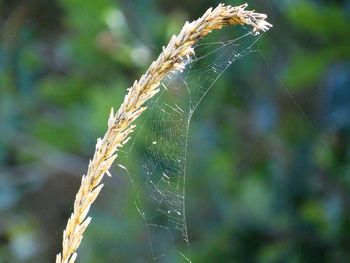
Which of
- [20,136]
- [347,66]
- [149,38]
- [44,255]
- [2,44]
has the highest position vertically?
[347,66]

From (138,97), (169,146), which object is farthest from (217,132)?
(138,97)

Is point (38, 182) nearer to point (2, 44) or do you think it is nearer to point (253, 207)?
point (2, 44)

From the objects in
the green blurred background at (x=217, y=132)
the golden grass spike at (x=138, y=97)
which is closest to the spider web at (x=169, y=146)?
the green blurred background at (x=217, y=132)

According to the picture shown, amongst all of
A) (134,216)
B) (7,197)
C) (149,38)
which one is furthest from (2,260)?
(149,38)

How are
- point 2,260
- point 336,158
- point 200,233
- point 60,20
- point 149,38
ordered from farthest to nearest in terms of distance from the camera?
1. point 60,20
2. point 2,260
3. point 149,38
4. point 200,233
5. point 336,158

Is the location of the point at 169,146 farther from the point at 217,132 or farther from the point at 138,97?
the point at 217,132

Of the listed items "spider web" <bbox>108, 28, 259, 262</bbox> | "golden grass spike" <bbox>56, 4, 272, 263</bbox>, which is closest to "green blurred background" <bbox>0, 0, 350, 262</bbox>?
"spider web" <bbox>108, 28, 259, 262</bbox>
